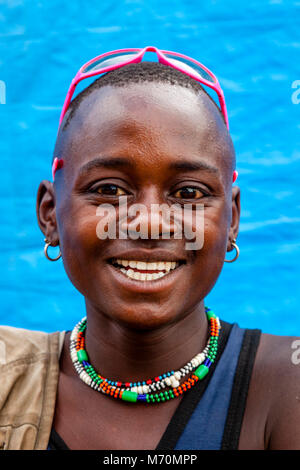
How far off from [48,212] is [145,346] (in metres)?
0.48

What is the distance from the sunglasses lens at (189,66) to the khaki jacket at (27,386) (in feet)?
2.87

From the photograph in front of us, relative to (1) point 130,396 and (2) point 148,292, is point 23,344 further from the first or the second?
(2) point 148,292

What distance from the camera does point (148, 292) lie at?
1316 mm

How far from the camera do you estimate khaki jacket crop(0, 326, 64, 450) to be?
1.43m

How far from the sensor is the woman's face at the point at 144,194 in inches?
52.1

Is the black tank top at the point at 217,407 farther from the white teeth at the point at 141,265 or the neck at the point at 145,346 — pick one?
the white teeth at the point at 141,265

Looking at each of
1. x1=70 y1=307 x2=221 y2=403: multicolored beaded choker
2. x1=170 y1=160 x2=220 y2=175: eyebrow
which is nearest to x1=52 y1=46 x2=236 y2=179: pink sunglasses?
x1=170 y1=160 x2=220 y2=175: eyebrow

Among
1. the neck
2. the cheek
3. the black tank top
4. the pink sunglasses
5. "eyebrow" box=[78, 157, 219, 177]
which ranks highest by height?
the pink sunglasses

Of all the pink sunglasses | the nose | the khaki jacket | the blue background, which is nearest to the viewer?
the nose

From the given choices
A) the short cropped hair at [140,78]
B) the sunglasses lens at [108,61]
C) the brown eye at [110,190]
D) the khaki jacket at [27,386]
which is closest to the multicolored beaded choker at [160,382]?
the khaki jacket at [27,386]

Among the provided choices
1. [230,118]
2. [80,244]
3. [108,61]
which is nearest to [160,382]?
[80,244]

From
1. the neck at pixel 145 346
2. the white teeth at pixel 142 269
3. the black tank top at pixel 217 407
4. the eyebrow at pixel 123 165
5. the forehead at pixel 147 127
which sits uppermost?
the forehead at pixel 147 127

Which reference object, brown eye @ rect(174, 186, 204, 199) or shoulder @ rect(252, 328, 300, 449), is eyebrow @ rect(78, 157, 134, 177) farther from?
shoulder @ rect(252, 328, 300, 449)

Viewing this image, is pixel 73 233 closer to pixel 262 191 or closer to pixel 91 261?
pixel 91 261
